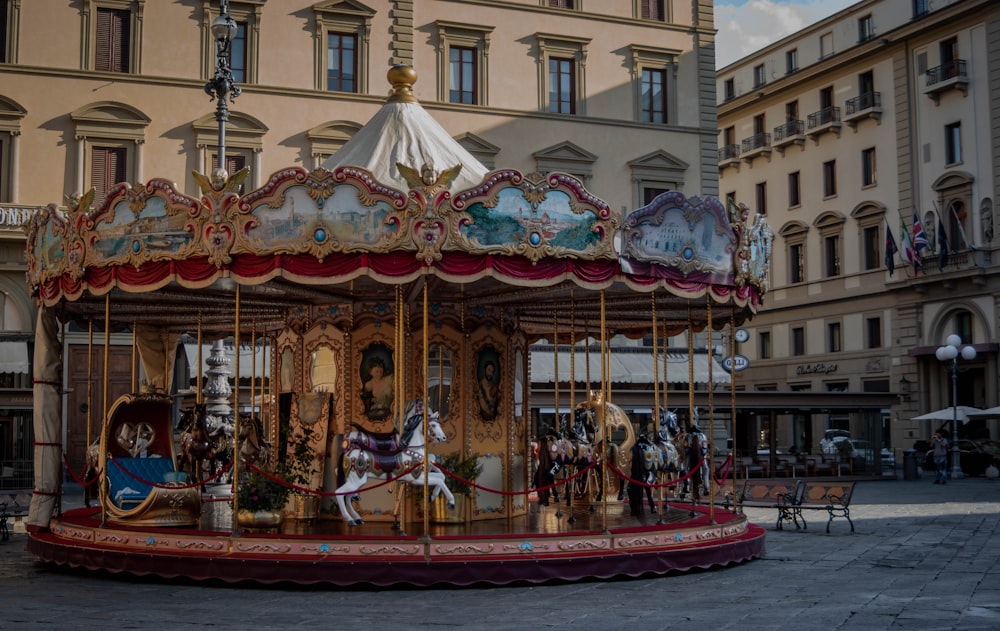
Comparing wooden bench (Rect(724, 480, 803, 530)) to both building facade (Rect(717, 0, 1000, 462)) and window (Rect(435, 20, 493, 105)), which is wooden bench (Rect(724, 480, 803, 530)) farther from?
window (Rect(435, 20, 493, 105))

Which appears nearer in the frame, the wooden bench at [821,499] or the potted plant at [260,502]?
the potted plant at [260,502]

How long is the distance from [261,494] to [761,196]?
46.1m

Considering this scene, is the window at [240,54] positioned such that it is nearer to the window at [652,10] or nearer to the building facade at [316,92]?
the building facade at [316,92]

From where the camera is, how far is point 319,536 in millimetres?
13305

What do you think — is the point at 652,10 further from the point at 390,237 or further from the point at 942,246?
the point at 390,237

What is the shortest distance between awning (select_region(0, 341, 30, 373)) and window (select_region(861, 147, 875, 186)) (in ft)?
111

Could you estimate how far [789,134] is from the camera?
54594 millimetres

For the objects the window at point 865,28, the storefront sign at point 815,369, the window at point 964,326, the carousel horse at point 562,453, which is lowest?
the carousel horse at point 562,453

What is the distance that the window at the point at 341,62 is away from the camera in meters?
36.5

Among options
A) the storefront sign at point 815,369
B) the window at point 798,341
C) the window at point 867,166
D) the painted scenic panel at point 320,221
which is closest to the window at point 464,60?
the window at point 867,166

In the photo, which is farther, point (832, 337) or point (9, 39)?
point (832, 337)

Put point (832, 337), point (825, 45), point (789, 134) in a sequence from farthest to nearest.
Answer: point (789, 134)
point (825, 45)
point (832, 337)

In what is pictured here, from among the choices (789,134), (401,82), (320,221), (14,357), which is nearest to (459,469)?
(320,221)

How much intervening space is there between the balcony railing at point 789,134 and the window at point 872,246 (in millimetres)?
5751
